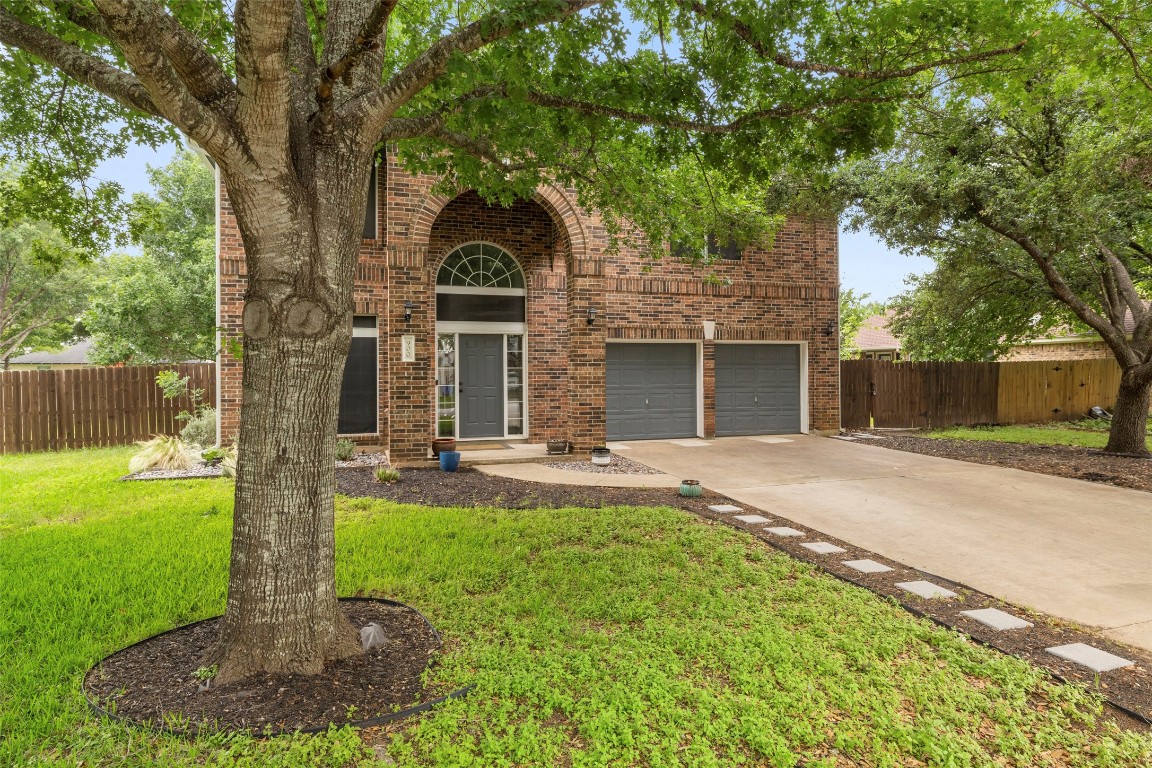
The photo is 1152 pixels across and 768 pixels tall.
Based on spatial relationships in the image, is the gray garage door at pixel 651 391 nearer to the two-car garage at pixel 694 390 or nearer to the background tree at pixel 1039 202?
the two-car garage at pixel 694 390

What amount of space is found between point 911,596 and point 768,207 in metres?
9.48

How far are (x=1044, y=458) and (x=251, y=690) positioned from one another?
1212 centimetres

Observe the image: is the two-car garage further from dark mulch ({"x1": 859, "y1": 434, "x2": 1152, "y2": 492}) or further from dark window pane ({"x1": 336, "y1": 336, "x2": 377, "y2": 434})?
dark window pane ({"x1": 336, "y1": 336, "x2": 377, "y2": 434})

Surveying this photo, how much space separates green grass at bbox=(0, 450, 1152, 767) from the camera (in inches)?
97.9

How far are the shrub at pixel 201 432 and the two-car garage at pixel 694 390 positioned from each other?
23.2ft

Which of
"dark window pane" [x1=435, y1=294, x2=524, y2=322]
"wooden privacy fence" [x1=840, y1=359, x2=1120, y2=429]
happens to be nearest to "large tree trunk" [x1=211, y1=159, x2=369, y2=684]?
"dark window pane" [x1=435, y1=294, x2=524, y2=322]

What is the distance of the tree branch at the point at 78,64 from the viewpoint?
292 cm

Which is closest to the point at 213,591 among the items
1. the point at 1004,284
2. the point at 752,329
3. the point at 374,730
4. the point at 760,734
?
the point at 374,730

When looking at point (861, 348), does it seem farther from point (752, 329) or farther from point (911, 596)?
point (911, 596)

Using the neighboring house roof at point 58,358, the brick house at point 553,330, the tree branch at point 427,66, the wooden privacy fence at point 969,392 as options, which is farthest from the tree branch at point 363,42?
the neighboring house roof at point 58,358

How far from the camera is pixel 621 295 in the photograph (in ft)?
39.4

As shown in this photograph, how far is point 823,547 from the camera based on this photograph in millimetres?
5305

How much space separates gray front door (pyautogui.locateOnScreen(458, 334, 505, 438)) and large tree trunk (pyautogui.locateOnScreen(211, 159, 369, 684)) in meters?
8.25

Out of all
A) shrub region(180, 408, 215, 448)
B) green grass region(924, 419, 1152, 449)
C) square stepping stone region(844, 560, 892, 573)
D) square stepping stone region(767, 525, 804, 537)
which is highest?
shrub region(180, 408, 215, 448)
